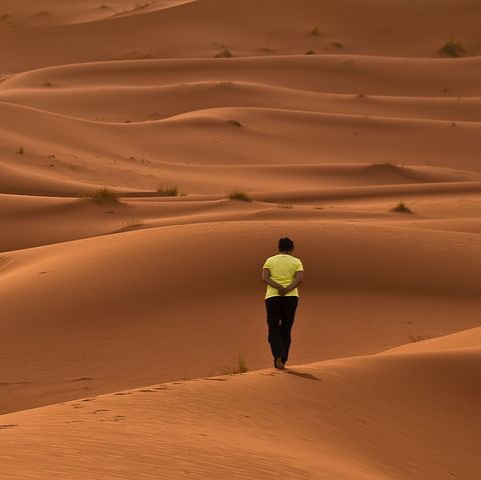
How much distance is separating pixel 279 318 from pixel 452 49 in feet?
147

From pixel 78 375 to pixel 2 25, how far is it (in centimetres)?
5207

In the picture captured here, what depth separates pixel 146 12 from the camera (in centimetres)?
5928

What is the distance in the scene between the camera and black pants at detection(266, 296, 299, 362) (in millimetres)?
10547

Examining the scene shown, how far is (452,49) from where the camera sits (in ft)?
176

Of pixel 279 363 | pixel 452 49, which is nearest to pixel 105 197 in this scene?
pixel 279 363

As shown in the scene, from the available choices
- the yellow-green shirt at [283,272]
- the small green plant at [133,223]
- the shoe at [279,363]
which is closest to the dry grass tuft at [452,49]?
the small green plant at [133,223]

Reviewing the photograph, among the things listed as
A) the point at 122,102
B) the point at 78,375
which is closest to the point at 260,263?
the point at 78,375

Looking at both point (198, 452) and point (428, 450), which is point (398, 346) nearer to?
point (428, 450)

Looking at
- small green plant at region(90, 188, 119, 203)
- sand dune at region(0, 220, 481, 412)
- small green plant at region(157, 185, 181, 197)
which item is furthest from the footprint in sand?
small green plant at region(157, 185, 181, 197)

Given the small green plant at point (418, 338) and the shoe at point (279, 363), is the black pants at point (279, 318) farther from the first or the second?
the small green plant at point (418, 338)

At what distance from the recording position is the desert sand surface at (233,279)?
8852 mm

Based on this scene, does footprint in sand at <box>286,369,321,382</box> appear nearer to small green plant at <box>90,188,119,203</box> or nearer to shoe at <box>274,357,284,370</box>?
shoe at <box>274,357,284,370</box>

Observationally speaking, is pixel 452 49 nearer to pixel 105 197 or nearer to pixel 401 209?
pixel 401 209

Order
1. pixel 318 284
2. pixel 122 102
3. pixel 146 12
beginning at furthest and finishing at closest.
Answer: pixel 146 12 < pixel 122 102 < pixel 318 284
